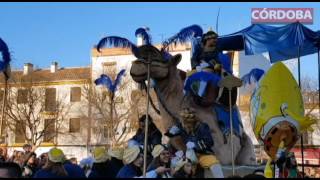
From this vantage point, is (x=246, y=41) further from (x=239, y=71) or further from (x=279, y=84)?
(x=239, y=71)

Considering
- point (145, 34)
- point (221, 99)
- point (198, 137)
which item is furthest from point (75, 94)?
point (198, 137)

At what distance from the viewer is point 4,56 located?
388 inches

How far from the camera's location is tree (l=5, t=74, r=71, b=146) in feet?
152

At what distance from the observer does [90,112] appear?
50.1 m

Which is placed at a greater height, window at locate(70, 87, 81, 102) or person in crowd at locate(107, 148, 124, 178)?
window at locate(70, 87, 81, 102)

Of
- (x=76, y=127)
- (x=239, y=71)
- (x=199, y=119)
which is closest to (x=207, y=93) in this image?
(x=199, y=119)

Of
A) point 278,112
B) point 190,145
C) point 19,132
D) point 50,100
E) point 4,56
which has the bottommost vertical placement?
point 19,132

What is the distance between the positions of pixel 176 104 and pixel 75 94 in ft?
160

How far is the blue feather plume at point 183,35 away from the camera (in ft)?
27.4

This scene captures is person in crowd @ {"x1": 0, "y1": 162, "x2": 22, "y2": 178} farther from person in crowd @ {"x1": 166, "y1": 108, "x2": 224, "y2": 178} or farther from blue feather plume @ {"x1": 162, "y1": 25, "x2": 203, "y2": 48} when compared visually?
blue feather plume @ {"x1": 162, "y1": 25, "x2": 203, "y2": 48}

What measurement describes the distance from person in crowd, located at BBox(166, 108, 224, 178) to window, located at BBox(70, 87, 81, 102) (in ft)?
159

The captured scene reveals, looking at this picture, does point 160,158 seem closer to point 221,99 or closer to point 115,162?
point 115,162

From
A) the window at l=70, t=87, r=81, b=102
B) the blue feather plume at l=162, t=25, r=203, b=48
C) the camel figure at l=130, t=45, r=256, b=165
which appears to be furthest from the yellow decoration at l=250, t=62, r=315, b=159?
the window at l=70, t=87, r=81, b=102

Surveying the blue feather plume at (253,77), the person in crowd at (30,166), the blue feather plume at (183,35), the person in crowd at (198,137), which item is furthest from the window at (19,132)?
the person in crowd at (198,137)
